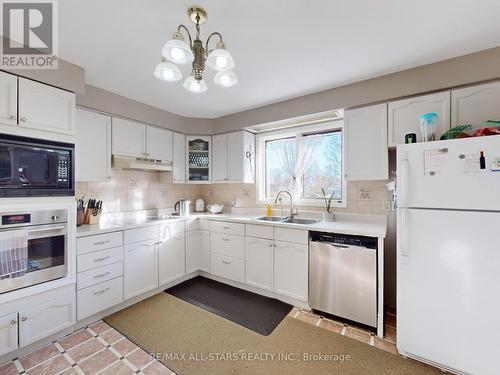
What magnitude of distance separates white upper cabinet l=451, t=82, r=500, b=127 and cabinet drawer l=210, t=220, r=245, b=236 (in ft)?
7.26

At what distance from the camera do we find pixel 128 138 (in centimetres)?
265

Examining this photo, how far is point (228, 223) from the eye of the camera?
279 centimetres

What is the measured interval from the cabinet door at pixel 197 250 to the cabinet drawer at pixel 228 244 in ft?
0.37

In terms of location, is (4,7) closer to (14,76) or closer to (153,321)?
(14,76)

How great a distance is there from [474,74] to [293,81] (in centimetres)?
141

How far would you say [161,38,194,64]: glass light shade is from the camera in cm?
110

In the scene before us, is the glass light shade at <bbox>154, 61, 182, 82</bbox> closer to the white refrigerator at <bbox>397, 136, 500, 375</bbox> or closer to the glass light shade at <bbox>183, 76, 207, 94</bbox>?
the glass light shade at <bbox>183, 76, 207, 94</bbox>

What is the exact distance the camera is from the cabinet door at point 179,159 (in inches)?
126

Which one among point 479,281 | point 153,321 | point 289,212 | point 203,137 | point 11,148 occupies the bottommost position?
point 153,321

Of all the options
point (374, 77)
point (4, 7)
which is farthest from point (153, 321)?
point (374, 77)

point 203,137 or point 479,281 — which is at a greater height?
point 203,137

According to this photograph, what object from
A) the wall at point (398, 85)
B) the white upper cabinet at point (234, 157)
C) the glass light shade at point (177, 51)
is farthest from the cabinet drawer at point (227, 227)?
the glass light shade at point (177, 51)

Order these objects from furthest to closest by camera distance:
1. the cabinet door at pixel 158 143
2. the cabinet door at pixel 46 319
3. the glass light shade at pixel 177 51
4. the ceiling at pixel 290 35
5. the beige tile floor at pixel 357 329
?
1. the cabinet door at pixel 158 143
2. the beige tile floor at pixel 357 329
3. the cabinet door at pixel 46 319
4. the ceiling at pixel 290 35
5. the glass light shade at pixel 177 51

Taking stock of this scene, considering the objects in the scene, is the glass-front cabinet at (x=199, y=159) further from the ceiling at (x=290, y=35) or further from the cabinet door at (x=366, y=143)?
the cabinet door at (x=366, y=143)
